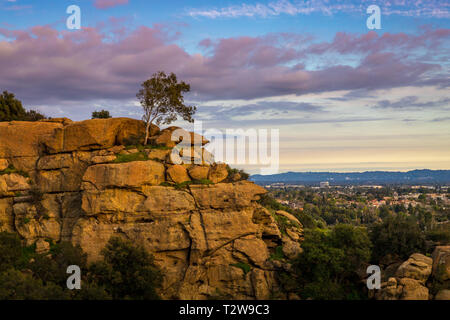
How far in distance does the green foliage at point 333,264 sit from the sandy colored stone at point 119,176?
14730 mm

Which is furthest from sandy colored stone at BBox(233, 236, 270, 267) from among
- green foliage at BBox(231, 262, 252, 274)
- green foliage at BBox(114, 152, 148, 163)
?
green foliage at BBox(114, 152, 148, 163)

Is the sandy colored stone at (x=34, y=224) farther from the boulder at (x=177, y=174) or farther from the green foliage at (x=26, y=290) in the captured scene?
the boulder at (x=177, y=174)

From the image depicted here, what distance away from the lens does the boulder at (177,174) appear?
97.5ft

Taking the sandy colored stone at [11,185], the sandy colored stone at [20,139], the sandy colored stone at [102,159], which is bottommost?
the sandy colored stone at [11,185]

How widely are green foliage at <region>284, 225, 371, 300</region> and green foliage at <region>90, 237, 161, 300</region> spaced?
1172cm

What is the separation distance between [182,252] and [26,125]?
20.6 meters

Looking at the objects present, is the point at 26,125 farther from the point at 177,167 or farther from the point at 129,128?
the point at 177,167

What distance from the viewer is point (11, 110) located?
41000 mm

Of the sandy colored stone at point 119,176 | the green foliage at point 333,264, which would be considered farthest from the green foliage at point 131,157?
the green foliage at point 333,264

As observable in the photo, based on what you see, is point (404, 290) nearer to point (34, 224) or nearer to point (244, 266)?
point (244, 266)

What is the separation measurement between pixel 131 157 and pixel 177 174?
4.43m

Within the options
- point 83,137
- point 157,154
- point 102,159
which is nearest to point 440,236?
point 157,154
